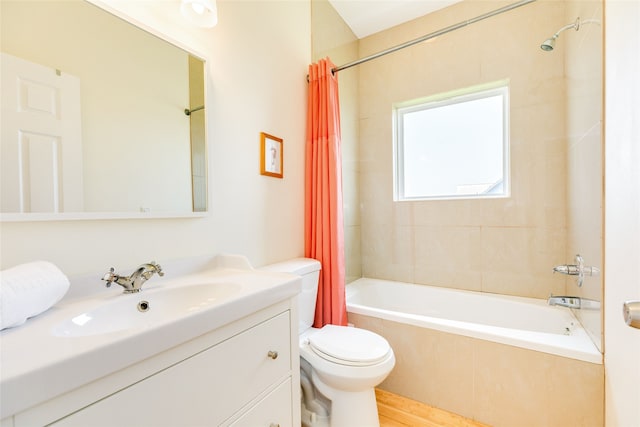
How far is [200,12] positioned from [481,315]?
2455 mm

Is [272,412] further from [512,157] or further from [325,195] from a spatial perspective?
[512,157]

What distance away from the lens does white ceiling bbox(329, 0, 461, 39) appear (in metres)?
2.12

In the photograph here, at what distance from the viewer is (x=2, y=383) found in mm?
374

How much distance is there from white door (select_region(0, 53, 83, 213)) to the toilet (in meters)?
0.95

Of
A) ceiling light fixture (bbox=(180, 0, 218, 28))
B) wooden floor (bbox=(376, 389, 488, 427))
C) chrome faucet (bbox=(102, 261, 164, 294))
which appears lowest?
wooden floor (bbox=(376, 389, 488, 427))

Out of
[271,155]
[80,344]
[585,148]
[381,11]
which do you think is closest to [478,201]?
[585,148]

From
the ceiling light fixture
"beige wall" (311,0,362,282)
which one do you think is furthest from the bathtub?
the ceiling light fixture

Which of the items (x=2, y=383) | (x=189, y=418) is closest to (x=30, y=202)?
(x=2, y=383)

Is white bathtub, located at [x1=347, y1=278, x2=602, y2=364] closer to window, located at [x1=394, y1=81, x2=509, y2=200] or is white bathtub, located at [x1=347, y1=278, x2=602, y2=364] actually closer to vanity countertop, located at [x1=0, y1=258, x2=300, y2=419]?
window, located at [x1=394, y1=81, x2=509, y2=200]

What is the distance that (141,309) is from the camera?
86 centimetres

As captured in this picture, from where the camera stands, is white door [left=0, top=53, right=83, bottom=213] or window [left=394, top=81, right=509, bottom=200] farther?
window [left=394, top=81, right=509, bottom=200]

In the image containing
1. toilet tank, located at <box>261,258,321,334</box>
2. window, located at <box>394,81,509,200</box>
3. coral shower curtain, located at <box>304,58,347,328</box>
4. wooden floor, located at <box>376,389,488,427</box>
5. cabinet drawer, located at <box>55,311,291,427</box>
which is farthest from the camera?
window, located at <box>394,81,509,200</box>

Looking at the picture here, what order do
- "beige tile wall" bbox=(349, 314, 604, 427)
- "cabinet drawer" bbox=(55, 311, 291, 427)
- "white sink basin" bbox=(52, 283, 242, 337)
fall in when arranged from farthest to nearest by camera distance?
"beige tile wall" bbox=(349, 314, 604, 427)
"white sink basin" bbox=(52, 283, 242, 337)
"cabinet drawer" bbox=(55, 311, 291, 427)

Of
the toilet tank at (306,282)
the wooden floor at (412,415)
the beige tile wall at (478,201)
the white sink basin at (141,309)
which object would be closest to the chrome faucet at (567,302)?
the beige tile wall at (478,201)
